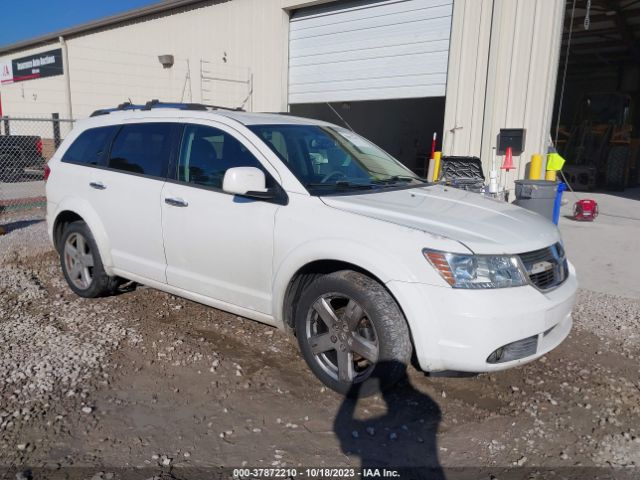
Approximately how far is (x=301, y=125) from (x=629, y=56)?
67.6 ft

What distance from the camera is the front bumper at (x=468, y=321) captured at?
2.79 meters

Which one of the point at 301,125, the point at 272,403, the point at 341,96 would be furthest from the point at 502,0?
the point at 272,403

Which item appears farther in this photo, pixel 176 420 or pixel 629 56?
pixel 629 56

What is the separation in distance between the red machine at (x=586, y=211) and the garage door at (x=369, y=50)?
310cm

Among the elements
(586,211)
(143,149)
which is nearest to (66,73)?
(143,149)

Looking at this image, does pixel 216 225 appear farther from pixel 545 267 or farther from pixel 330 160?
pixel 545 267

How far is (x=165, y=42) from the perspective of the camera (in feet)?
47.3

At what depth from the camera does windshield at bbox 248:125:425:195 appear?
364cm

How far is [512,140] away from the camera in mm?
8203

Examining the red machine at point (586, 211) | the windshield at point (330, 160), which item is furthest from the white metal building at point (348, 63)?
the windshield at point (330, 160)

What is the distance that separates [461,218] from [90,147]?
142 inches

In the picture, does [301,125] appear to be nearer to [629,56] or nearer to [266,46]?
[266,46]

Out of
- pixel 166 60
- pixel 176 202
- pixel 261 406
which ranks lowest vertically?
pixel 261 406

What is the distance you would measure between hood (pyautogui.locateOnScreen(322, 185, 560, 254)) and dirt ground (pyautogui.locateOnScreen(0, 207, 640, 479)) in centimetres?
105
